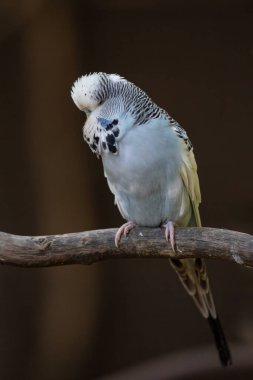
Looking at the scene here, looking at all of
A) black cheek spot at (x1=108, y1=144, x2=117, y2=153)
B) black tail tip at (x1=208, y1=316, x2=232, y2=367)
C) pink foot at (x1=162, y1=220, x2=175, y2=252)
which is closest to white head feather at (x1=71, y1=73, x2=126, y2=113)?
black cheek spot at (x1=108, y1=144, x2=117, y2=153)

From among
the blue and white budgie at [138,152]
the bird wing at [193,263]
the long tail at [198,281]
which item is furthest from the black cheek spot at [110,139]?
the long tail at [198,281]

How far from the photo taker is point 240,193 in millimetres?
2816

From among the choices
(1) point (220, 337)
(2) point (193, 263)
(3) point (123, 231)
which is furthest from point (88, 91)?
(1) point (220, 337)

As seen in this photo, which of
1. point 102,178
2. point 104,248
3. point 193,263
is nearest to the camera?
point 104,248

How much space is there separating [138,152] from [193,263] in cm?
42

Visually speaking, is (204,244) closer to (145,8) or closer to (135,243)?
(135,243)

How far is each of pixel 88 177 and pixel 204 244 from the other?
4.57 feet

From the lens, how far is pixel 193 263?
190cm

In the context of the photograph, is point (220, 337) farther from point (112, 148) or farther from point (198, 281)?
point (112, 148)

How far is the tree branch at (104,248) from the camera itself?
5.17 ft

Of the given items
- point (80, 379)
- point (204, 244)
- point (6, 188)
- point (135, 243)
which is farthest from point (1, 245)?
point (80, 379)

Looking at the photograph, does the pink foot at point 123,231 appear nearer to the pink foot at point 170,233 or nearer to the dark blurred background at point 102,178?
the pink foot at point 170,233

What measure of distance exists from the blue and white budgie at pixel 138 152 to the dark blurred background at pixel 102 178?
100 centimetres

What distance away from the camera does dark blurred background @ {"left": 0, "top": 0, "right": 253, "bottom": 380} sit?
2719 mm
